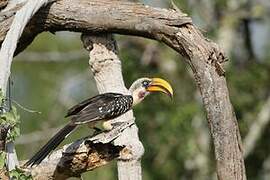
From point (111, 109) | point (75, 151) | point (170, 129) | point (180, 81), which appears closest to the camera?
point (75, 151)

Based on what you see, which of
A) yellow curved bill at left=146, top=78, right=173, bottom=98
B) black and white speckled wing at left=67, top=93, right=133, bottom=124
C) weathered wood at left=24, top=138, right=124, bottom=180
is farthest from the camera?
yellow curved bill at left=146, top=78, right=173, bottom=98

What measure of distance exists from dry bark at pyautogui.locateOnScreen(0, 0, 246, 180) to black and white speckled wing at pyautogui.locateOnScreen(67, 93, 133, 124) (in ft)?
1.27

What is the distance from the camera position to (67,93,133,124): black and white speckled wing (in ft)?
15.0

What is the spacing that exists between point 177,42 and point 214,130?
1.55ft

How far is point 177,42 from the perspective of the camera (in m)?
4.77

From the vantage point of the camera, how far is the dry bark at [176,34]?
4.65 meters

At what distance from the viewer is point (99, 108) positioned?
182 inches

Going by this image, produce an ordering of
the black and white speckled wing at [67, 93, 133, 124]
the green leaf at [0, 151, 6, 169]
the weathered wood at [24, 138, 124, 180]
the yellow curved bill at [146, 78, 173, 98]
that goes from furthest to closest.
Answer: the yellow curved bill at [146, 78, 173, 98]
the black and white speckled wing at [67, 93, 133, 124]
the weathered wood at [24, 138, 124, 180]
the green leaf at [0, 151, 6, 169]

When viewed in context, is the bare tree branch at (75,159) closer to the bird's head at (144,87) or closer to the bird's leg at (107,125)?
the bird's leg at (107,125)

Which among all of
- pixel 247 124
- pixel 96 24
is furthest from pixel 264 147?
pixel 96 24

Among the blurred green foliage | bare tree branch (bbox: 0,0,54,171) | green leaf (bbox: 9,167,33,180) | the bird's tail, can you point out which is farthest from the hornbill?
the blurred green foliage

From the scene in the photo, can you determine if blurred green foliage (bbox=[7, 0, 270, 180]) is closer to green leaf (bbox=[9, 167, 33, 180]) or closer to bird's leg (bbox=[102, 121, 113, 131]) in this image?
bird's leg (bbox=[102, 121, 113, 131])

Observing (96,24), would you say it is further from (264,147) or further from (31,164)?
(264,147)

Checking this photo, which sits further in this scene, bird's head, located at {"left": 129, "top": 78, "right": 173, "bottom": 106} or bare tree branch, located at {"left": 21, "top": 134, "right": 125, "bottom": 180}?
bird's head, located at {"left": 129, "top": 78, "right": 173, "bottom": 106}
